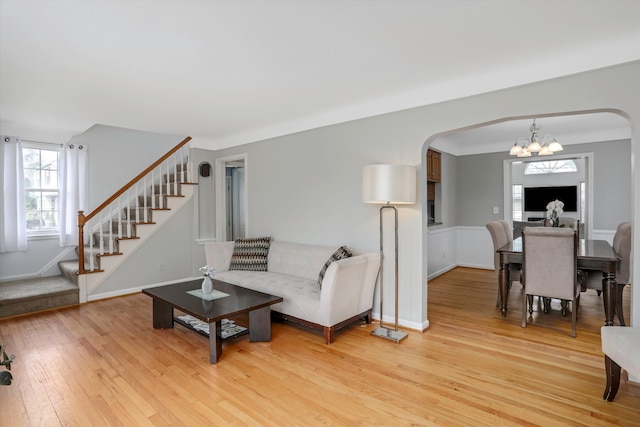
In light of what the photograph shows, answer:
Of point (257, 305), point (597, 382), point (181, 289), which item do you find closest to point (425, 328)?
point (597, 382)

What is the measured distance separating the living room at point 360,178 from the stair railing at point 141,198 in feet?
1.02

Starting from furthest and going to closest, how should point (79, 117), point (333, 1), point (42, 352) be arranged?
point (79, 117)
point (42, 352)
point (333, 1)

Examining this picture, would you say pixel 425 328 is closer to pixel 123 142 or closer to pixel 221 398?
pixel 221 398

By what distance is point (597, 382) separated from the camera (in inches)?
96.5

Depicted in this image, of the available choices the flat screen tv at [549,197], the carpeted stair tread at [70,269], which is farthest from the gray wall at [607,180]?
the carpeted stair tread at [70,269]

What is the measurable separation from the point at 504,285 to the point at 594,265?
2.87 feet

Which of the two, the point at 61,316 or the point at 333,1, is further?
the point at 61,316

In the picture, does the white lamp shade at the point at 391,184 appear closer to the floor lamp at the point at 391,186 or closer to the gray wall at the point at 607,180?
the floor lamp at the point at 391,186

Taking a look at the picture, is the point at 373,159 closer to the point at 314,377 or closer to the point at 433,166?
the point at 314,377

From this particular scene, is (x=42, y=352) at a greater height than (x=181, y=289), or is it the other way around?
(x=181, y=289)

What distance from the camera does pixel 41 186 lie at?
502 cm

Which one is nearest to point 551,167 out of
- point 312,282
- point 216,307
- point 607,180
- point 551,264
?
point 607,180

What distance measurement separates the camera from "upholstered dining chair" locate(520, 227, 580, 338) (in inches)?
128

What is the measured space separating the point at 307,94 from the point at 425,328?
2748 mm
